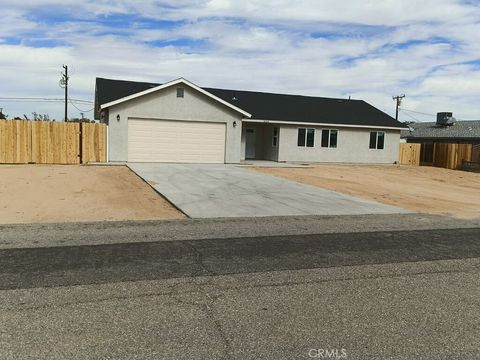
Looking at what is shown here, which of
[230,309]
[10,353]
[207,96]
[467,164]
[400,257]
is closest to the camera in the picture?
[10,353]

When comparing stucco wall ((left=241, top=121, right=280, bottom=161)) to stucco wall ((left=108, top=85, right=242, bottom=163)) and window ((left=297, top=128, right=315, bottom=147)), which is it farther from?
stucco wall ((left=108, top=85, right=242, bottom=163))

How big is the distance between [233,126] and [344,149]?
28.6ft

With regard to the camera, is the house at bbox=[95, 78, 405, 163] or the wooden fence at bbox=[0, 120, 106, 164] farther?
the house at bbox=[95, 78, 405, 163]

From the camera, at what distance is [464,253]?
7.34m

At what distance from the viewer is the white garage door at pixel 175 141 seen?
25.4m

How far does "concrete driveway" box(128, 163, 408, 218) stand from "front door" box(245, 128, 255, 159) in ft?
42.7

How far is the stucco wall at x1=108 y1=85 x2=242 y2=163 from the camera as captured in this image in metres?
24.8

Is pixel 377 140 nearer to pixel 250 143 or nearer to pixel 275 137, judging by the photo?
pixel 275 137

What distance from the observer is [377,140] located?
33031mm

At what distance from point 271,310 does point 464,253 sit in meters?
4.16

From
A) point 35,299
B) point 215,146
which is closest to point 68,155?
point 215,146

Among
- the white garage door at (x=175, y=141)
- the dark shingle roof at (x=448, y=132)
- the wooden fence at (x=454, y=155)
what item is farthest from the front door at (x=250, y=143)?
the dark shingle roof at (x=448, y=132)

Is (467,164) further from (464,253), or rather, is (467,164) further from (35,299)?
(35,299)

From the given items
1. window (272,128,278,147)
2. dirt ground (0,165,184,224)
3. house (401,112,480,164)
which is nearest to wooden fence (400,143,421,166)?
house (401,112,480,164)
